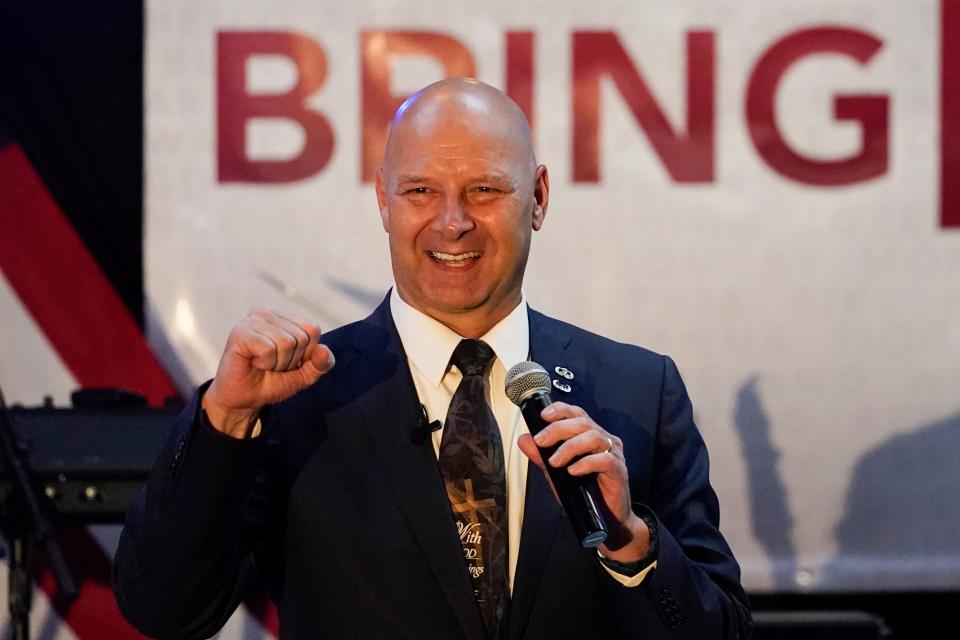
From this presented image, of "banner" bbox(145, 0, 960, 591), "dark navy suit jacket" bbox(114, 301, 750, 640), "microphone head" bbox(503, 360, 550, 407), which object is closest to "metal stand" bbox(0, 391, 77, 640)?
"banner" bbox(145, 0, 960, 591)

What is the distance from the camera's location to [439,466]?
6.06 feet

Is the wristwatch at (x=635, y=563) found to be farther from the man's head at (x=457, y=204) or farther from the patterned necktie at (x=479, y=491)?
the man's head at (x=457, y=204)

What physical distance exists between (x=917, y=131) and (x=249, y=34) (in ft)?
6.06

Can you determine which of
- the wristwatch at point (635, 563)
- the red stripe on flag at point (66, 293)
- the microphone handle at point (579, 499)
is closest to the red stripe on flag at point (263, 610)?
the red stripe on flag at point (66, 293)

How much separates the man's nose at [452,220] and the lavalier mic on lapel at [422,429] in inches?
10.7

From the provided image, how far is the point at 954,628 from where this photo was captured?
3.68m

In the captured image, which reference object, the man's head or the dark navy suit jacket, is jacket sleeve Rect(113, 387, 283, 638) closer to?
the dark navy suit jacket

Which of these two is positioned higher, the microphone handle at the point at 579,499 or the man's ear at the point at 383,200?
the man's ear at the point at 383,200

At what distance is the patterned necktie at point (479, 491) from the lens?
1.79 meters

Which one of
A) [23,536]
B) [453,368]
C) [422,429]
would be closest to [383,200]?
[453,368]

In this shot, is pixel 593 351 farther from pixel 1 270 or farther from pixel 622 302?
pixel 1 270

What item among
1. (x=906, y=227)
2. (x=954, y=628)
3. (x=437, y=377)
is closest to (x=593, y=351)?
(x=437, y=377)

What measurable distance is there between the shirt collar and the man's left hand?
386mm

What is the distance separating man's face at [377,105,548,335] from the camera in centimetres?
195
